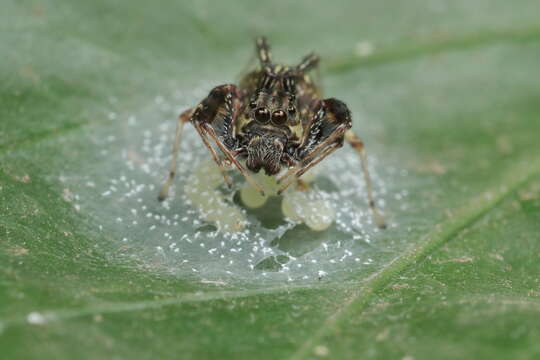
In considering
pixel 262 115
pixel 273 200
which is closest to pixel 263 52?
pixel 262 115

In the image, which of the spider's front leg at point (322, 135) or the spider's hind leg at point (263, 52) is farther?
the spider's hind leg at point (263, 52)

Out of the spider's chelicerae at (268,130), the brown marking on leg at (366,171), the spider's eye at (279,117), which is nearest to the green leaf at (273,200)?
the brown marking on leg at (366,171)

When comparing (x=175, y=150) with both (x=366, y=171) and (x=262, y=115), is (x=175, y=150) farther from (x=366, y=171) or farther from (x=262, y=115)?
(x=366, y=171)

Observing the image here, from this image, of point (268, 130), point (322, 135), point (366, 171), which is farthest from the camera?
point (366, 171)

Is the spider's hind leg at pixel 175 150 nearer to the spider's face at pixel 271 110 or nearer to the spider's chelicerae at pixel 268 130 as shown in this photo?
the spider's chelicerae at pixel 268 130

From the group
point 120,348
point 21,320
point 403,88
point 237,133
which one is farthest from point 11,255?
point 403,88

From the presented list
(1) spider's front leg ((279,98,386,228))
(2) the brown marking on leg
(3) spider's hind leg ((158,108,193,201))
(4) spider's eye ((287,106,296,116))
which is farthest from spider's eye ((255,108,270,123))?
(2) the brown marking on leg

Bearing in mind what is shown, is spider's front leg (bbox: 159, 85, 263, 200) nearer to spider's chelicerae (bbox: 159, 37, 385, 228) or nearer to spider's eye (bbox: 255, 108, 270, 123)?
spider's chelicerae (bbox: 159, 37, 385, 228)

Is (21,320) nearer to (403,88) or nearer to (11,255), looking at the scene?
(11,255)
